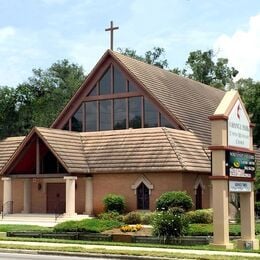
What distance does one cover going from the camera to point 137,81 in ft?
139

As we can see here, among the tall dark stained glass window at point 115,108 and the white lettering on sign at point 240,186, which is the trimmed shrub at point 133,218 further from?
the white lettering on sign at point 240,186

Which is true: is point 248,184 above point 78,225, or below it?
above

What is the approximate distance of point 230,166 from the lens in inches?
905

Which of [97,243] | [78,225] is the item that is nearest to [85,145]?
[78,225]

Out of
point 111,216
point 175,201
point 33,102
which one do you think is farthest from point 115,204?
point 33,102

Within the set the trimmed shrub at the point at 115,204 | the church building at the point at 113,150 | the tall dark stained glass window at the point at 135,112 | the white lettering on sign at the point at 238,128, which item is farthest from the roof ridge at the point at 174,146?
the white lettering on sign at the point at 238,128

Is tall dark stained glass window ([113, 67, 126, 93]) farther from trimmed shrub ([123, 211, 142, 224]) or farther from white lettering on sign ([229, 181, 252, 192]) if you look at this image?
white lettering on sign ([229, 181, 252, 192])

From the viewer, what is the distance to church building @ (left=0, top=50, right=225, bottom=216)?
38125 mm

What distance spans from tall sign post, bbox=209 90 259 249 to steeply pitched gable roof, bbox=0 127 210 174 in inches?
458

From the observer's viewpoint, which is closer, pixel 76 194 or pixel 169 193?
pixel 169 193

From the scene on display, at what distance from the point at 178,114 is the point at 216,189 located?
65.7ft

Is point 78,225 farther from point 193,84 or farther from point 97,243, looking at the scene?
point 193,84

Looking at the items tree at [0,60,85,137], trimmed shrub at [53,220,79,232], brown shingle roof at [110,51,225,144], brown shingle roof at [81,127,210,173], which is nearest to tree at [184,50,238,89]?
tree at [0,60,85,137]

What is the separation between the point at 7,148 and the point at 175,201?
16555 millimetres
